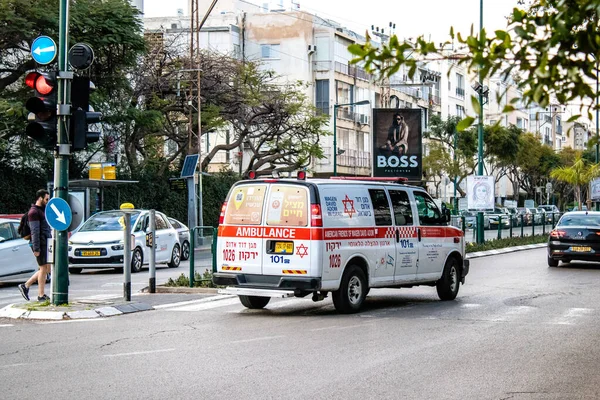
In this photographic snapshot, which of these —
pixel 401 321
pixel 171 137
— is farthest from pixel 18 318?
pixel 171 137

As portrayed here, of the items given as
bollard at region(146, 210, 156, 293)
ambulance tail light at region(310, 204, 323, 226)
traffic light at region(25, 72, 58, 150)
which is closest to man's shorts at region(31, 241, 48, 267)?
bollard at region(146, 210, 156, 293)

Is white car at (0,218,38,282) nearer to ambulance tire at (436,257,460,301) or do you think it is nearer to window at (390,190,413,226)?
window at (390,190,413,226)

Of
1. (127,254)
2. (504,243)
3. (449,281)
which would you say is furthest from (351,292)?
(504,243)

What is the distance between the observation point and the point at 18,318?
14.9m

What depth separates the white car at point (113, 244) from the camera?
25.6m

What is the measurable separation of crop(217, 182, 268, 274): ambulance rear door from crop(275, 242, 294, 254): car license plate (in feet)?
0.92

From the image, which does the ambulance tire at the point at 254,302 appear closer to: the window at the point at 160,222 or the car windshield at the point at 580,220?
the window at the point at 160,222

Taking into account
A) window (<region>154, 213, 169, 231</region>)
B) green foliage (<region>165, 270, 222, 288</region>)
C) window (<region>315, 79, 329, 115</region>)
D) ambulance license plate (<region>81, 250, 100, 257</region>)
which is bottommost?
green foliage (<region>165, 270, 222, 288</region>)

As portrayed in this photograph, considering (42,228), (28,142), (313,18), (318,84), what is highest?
(313,18)

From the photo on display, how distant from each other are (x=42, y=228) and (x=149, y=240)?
1.98 metres

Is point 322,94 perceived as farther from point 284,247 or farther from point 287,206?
point 284,247

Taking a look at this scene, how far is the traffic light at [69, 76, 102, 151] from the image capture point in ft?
49.2

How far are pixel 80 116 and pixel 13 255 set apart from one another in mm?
7532

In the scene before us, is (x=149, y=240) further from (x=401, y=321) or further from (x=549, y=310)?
(x=549, y=310)
